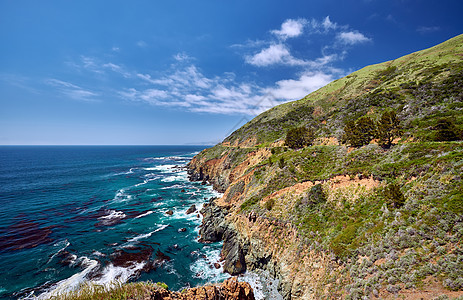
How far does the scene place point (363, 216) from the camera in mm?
20188

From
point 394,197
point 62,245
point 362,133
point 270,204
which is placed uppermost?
point 362,133

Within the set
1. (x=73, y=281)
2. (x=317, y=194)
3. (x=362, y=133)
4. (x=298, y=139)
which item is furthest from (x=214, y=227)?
(x=298, y=139)

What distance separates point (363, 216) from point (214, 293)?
61.9 feet

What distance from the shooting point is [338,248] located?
18.1 m

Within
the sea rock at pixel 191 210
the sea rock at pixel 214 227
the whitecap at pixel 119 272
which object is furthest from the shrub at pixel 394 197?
the sea rock at pixel 191 210

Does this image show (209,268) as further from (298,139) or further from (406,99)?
(406,99)

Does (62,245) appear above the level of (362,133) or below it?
below

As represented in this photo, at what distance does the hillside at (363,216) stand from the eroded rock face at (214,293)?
8777 mm

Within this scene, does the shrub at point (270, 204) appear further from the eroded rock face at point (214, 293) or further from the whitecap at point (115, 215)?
the whitecap at point (115, 215)

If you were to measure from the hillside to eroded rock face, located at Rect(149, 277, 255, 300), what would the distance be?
8.78 meters

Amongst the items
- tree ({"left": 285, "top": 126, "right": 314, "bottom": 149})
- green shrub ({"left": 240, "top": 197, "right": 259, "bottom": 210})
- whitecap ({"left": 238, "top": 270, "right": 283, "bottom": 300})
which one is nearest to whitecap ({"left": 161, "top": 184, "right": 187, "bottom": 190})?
green shrub ({"left": 240, "top": 197, "right": 259, "bottom": 210})

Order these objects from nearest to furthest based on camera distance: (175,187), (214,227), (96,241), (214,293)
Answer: (214,293), (96,241), (214,227), (175,187)

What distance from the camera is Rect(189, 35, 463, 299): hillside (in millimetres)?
13672

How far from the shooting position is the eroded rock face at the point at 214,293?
10.4 metres
